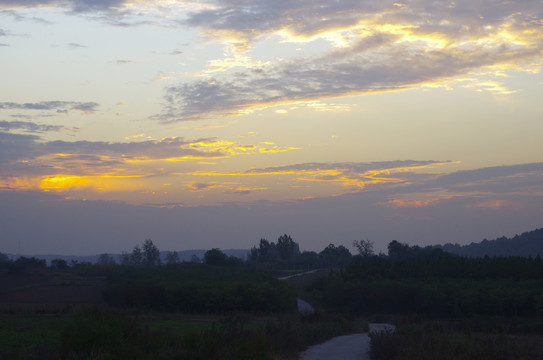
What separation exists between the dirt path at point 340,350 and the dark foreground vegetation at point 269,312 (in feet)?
2.18

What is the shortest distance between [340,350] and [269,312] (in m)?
34.9

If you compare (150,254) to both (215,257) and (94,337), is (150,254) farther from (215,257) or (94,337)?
(94,337)

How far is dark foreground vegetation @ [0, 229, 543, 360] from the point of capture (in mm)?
17906

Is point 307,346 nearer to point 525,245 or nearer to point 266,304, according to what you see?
point 266,304

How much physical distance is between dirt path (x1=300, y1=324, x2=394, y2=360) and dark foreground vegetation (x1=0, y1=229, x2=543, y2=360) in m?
0.66

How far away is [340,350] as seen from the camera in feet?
83.7

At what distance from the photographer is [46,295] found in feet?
231

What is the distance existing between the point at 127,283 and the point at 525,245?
137162 millimetres

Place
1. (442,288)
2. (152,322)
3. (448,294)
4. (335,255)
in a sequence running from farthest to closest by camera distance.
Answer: (335,255)
(442,288)
(448,294)
(152,322)

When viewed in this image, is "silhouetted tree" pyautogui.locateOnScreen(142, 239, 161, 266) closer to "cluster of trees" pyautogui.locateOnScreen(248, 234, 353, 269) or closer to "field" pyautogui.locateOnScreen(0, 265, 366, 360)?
"cluster of trees" pyautogui.locateOnScreen(248, 234, 353, 269)

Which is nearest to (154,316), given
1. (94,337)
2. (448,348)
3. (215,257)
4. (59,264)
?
(94,337)

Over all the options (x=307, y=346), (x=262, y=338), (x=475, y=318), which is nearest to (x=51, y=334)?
(x=307, y=346)

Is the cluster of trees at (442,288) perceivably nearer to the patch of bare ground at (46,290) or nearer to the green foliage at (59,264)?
the patch of bare ground at (46,290)

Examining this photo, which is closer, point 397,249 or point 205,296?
point 205,296
